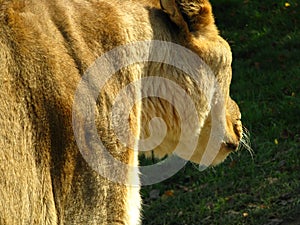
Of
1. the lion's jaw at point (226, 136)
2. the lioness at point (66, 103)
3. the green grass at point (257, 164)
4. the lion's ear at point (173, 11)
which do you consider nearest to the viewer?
the lioness at point (66, 103)

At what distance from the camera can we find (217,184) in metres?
7.47

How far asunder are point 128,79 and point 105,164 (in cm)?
40

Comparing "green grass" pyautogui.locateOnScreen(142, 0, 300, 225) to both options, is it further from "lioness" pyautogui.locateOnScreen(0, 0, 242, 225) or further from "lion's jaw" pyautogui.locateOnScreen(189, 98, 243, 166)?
"lioness" pyautogui.locateOnScreen(0, 0, 242, 225)

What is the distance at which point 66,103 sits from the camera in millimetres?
3186

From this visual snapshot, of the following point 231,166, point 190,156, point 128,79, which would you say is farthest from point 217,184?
point 128,79

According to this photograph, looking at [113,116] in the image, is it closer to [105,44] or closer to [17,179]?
[105,44]

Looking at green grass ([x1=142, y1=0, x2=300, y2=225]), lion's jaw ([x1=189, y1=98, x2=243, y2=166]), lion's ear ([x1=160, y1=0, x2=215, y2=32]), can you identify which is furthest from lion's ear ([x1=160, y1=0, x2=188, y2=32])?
green grass ([x1=142, y1=0, x2=300, y2=225])

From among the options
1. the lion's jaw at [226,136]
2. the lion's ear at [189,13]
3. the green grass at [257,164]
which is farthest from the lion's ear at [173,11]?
the green grass at [257,164]

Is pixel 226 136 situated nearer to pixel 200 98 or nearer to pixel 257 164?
pixel 200 98

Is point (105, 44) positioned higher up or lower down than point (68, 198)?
higher up

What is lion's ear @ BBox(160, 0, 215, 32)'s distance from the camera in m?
3.67

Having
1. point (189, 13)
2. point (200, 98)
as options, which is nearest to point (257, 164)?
point (200, 98)

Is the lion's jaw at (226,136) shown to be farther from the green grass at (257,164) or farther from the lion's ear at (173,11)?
the green grass at (257,164)

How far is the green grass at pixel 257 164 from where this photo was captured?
275 inches
